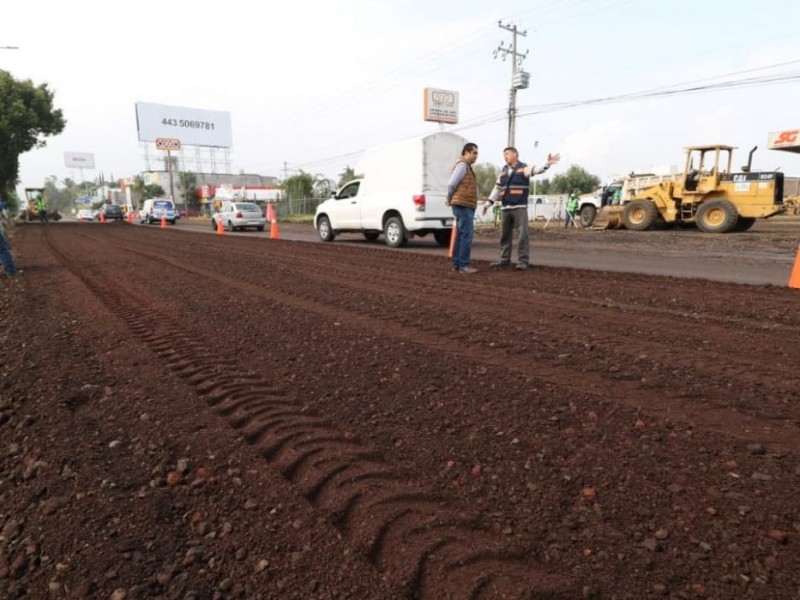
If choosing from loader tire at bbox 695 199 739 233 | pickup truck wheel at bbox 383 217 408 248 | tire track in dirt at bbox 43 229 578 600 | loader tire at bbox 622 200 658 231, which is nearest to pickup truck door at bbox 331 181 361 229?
pickup truck wheel at bbox 383 217 408 248

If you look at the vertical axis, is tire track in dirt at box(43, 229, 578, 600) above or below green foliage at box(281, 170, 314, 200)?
below

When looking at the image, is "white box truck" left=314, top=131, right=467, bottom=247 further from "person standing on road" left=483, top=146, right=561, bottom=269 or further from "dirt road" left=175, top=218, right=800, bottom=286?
"person standing on road" left=483, top=146, right=561, bottom=269

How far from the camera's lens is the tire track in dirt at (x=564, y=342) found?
8.20ft

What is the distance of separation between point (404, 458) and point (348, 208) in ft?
40.5

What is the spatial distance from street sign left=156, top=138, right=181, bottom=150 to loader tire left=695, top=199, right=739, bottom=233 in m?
63.3

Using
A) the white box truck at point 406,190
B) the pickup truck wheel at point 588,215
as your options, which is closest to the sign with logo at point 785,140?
the pickup truck wheel at point 588,215

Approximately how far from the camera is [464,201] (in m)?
7.62

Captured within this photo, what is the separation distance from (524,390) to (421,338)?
49.4 inches

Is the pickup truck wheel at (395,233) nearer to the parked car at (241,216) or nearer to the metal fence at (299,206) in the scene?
the parked car at (241,216)

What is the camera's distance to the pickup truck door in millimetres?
13719

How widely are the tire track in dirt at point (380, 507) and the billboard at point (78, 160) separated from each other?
5357 inches

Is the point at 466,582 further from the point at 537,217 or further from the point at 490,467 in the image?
the point at 537,217

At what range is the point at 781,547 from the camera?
157 centimetres

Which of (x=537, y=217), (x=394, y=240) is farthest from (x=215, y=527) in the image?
(x=537, y=217)
